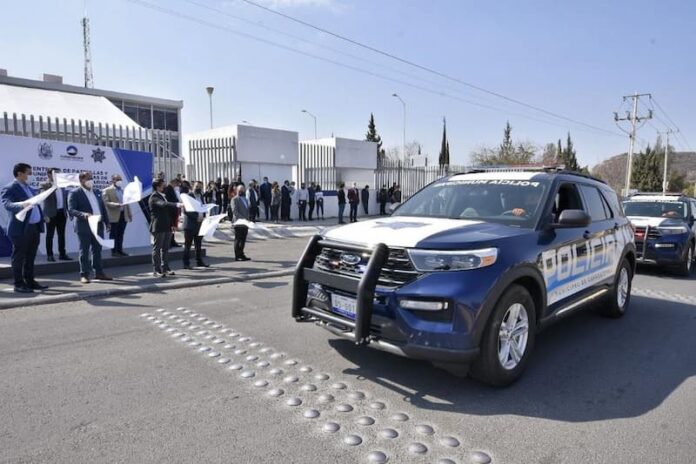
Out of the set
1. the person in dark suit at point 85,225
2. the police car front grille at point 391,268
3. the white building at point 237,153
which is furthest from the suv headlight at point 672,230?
the white building at point 237,153

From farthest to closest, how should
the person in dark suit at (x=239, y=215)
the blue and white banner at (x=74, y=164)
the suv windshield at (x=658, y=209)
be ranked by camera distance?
the person in dark suit at (x=239, y=215), the suv windshield at (x=658, y=209), the blue and white banner at (x=74, y=164)

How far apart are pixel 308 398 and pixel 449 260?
1564 millimetres

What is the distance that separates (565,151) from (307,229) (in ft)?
290

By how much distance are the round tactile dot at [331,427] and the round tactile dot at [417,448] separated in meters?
0.52

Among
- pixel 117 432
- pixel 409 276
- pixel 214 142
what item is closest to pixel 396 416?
pixel 409 276

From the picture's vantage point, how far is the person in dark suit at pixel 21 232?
7125 mm

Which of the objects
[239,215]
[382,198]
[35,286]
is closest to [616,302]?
[239,215]

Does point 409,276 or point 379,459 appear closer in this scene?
point 379,459

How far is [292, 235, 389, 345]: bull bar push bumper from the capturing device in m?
3.84

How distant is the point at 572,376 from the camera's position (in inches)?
173

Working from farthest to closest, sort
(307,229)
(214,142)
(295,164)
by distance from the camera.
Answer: (295,164)
(214,142)
(307,229)

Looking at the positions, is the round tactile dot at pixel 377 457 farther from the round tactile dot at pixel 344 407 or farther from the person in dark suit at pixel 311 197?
the person in dark suit at pixel 311 197

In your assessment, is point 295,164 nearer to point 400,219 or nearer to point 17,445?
point 400,219

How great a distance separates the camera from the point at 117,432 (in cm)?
327
